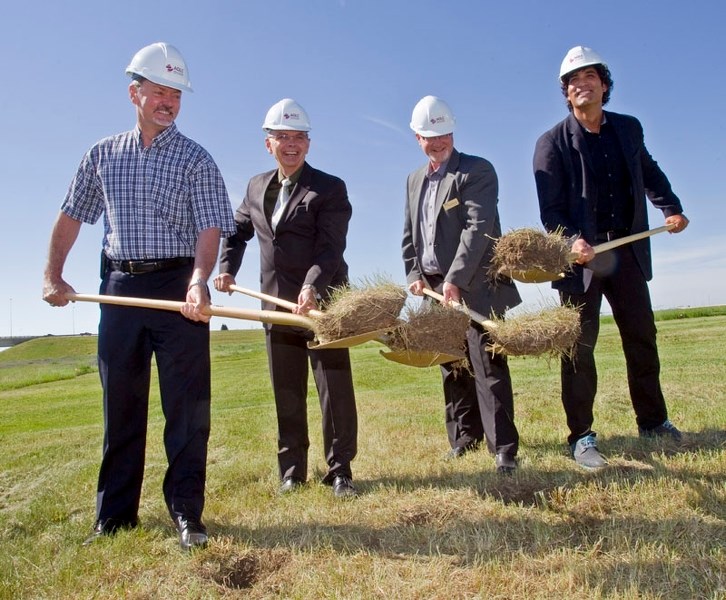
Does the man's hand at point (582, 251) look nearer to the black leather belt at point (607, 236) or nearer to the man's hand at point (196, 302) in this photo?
the black leather belt at point (607, 236)

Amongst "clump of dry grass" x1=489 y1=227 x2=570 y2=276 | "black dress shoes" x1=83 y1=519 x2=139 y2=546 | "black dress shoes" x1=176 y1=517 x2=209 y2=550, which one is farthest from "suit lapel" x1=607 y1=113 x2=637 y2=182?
"black dress shoes" x1=83 y1=519 x2=139 y2=546

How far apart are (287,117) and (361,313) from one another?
1.88m

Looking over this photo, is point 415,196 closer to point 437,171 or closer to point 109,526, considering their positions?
point 437,171

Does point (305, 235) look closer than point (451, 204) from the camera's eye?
Yes

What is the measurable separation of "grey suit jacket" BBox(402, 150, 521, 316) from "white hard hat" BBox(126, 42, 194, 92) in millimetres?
2132

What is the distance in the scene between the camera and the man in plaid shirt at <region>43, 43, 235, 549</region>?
4.11 m

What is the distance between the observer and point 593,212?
16.7ft

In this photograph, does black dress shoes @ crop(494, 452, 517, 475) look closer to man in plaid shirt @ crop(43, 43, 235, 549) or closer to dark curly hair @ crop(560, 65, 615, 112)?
man in plaid shirt @ crop(43, 43, 235, 549)

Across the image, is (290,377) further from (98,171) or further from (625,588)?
(625,588)

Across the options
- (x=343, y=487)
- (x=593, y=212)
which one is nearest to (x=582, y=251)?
(x=593, y=212)

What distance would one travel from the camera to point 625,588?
2852 millimetres

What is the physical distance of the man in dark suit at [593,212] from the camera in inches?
200

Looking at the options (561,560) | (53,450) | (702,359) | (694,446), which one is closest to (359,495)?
(561,560)

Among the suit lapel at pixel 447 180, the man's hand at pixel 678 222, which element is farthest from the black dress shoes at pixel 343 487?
the man's hand at pixel 678 222
